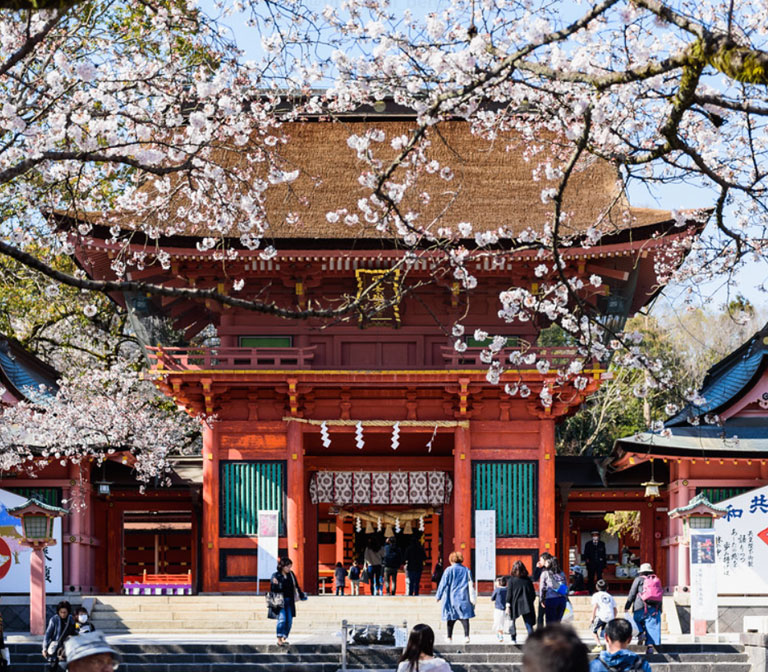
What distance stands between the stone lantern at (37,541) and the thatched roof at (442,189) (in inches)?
208

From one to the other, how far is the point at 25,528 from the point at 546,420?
9.85 m

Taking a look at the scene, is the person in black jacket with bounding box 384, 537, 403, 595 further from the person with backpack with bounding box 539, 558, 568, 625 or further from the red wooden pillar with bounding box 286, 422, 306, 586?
the person with backpack with bounding box 539, 558, 568, 625

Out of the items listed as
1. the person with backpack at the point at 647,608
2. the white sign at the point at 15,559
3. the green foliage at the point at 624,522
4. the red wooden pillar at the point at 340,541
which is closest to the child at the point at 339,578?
the red wooden pillar at the point at 340,541

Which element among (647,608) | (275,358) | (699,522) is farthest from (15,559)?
(699,522)

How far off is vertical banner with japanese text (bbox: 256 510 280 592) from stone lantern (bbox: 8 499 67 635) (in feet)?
15.0

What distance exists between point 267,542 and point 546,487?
17.4 ft

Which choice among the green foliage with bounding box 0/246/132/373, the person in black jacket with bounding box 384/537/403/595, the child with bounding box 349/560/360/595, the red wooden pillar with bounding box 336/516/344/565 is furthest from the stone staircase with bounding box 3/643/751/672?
the red wooden pillar with bounding box 336/516/344/565

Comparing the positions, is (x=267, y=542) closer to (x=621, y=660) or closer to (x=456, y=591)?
(x=456, y=591)

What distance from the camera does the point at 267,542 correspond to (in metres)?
25.8

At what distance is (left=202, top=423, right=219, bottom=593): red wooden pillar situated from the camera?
25766 millimetres

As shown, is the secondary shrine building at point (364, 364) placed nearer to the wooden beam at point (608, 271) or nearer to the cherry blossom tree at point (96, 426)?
the wooden beam at point (608, 271)

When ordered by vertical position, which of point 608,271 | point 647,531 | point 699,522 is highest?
point 608,271

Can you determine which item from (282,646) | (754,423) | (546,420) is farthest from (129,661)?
(754,423)

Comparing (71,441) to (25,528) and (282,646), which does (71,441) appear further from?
(282,646)
